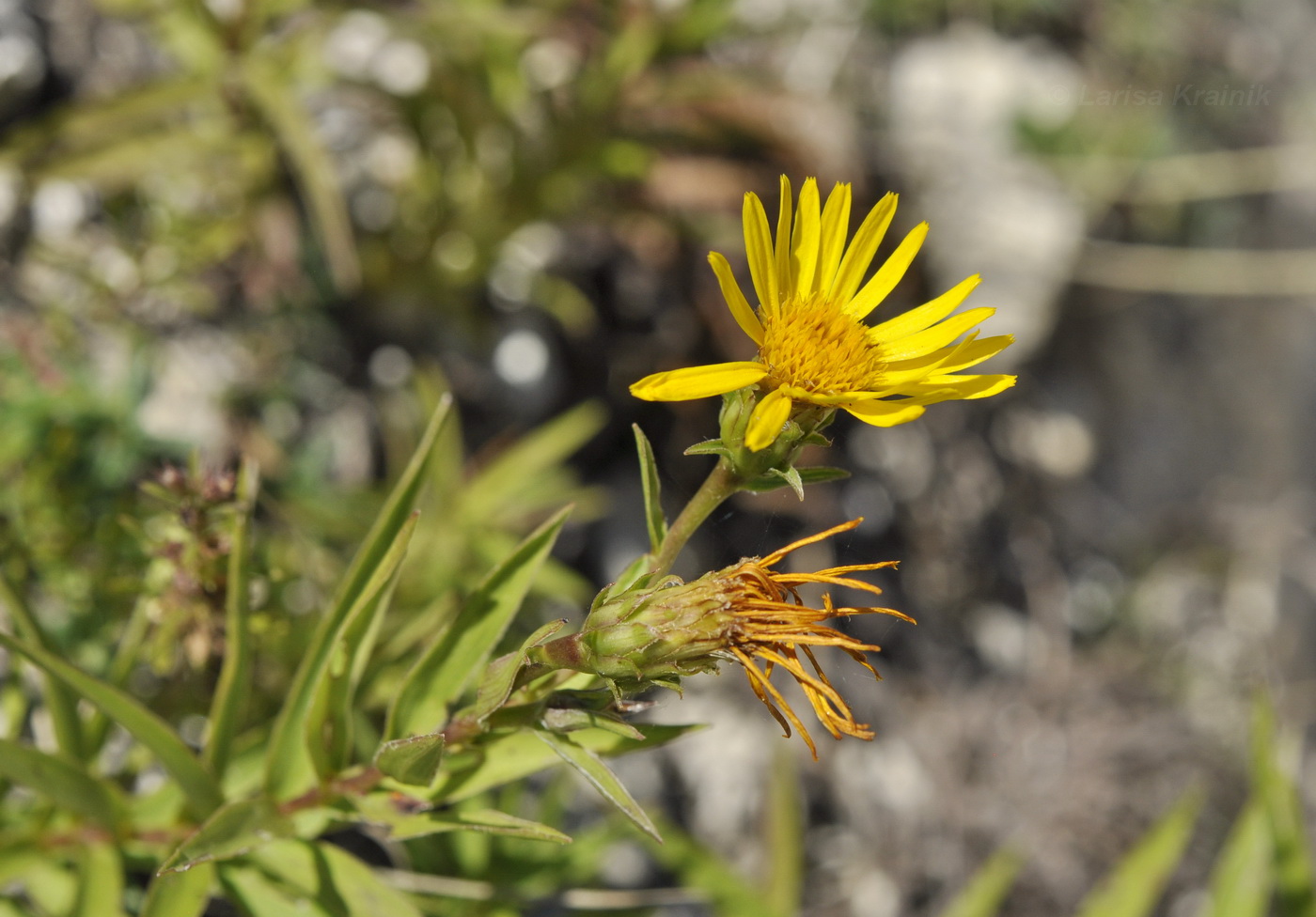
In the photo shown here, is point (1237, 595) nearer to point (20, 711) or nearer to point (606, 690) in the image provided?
point (606, 690)

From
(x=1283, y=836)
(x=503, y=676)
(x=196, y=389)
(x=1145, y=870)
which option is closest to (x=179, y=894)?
(x=503, y=676)

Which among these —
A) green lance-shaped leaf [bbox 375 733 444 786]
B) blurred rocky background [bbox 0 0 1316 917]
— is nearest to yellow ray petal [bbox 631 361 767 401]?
A: green lance-shaped leaf [bbox 375 733 444 786]

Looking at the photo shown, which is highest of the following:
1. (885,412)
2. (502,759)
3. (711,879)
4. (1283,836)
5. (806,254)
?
(806,254)

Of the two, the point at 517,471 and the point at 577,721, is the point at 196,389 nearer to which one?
the point at 517,471

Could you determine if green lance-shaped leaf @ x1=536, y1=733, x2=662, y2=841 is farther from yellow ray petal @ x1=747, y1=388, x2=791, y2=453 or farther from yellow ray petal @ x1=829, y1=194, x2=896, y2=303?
yellow ray petal @ x1=829, y1=194, x2=896, y2=303

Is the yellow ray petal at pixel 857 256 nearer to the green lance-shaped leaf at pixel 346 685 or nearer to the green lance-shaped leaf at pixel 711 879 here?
the green lance-shaped leaf at pixel 346 685

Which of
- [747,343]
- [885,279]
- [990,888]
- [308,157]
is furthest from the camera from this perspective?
[747,343]
